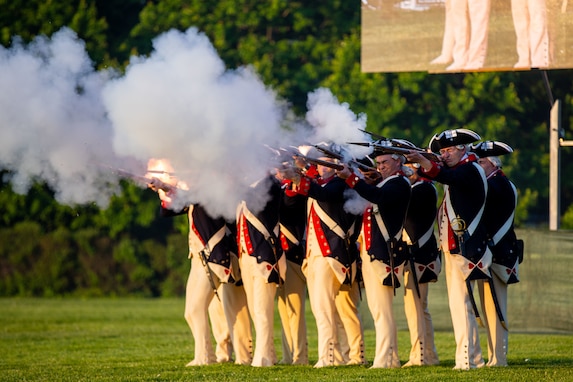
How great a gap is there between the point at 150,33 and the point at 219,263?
19.6m

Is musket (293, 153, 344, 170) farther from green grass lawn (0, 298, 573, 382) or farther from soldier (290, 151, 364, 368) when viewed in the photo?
green grass lawn (0, 298, 573, 382)

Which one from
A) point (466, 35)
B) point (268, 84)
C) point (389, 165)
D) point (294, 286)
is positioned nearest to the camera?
point (389, 165)

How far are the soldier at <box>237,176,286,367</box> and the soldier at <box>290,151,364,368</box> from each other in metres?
0.35

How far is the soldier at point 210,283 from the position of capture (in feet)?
42.4

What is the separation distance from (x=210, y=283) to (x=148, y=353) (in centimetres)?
233

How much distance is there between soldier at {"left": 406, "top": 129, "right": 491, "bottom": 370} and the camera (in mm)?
11672

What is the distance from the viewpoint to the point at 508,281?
12211 millimetres

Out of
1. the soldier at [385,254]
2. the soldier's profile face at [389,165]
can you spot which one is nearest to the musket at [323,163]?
the soldier at [385,254]

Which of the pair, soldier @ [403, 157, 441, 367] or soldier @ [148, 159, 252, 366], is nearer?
soldier @ [403, 157, 441, 367]

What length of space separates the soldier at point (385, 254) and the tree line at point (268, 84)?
16979 mm

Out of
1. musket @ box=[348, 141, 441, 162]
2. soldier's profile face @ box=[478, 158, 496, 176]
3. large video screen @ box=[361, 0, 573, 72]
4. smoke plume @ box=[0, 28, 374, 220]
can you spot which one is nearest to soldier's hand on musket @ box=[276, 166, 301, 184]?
smoke plume @ box=[0, 28, 374, 220]

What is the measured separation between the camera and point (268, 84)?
29.7m

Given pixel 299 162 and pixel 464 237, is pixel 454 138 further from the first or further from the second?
pixel 299 162

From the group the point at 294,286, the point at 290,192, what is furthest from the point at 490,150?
the point at 294,286
